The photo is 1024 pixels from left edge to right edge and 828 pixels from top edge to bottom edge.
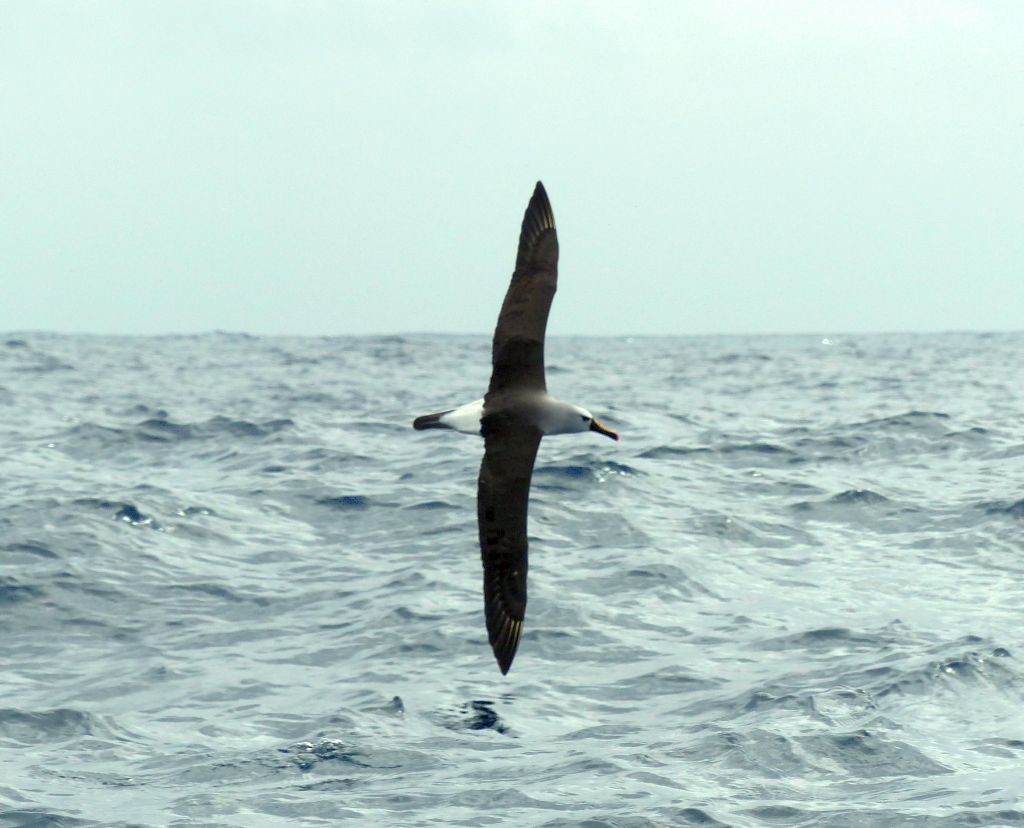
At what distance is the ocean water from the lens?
910 centimetres

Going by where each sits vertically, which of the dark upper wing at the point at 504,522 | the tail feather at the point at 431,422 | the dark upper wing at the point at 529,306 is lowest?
the dark upper wing at the point at 504,522

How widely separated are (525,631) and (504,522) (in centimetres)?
290

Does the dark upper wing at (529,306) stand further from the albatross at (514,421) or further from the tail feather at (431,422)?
the tail feather at (431,422)

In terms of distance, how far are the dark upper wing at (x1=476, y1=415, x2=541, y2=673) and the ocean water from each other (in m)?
0.83

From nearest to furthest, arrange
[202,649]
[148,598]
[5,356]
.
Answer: [202,649] → [148,598] → [5,356]

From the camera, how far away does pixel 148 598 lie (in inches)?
534

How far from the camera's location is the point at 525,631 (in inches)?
487

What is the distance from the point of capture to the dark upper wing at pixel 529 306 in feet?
31.7

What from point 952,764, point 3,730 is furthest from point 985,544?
point 3,730

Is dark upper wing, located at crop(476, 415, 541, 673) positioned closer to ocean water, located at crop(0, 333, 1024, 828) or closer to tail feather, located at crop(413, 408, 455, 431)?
tail feather, located at crop(413, 408, 455, 431)

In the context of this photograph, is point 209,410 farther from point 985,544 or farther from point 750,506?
point 985,544

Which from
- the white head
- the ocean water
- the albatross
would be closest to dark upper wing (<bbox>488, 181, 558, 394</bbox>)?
the albatross

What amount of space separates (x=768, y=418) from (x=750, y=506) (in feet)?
30.6

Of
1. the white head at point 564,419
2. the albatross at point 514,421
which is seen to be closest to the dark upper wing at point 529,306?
the albatross at point 514,421
